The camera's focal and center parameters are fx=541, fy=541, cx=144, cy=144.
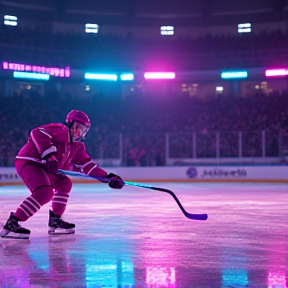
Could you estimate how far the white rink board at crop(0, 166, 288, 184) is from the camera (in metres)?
22.1

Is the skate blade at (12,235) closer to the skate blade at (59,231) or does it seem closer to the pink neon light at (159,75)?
the skate blade at (59,231)

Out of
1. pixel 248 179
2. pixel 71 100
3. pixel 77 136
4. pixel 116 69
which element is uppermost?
pixel 116 69

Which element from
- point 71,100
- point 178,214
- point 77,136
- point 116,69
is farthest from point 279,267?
point 116,69

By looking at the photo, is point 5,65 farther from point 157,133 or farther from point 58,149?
point 58,149

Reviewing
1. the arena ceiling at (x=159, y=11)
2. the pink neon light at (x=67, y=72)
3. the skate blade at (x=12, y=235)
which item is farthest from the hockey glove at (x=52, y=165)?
the arena ceiling at (x=159, y=11)

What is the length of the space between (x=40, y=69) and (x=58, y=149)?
26914 mm

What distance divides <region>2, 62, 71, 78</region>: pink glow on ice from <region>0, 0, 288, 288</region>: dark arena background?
8 centimetres

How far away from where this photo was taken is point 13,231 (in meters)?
6.20

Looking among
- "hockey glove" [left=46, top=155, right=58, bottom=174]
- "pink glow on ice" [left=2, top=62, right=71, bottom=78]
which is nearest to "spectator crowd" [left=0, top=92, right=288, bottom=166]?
"pink glow on ice" [left=2, top=62, right=71, bottom=78]

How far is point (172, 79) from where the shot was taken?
36062 mm

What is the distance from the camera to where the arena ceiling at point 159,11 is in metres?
37.3

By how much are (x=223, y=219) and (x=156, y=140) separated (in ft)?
45.6

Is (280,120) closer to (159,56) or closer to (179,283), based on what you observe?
(159,56)

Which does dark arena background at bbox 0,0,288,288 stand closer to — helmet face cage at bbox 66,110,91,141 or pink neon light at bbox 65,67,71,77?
pink neon light at bbox 65,67,71,77
